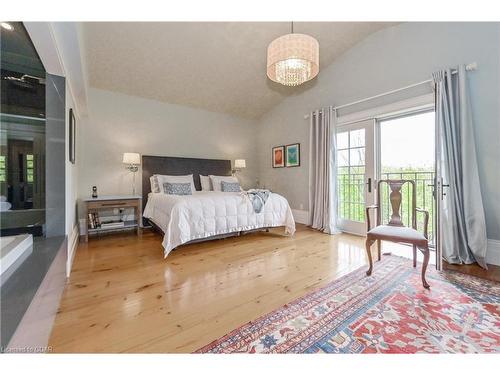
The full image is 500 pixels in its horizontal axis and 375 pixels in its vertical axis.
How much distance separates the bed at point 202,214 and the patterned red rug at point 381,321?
5.08ft

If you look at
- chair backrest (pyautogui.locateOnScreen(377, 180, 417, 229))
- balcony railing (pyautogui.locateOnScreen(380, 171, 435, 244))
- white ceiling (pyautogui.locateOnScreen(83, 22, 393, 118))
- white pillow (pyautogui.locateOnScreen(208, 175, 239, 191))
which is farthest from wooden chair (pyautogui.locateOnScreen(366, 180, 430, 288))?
white pillow (pyautogui.locateOnScreen(208, 175, 239, 191))

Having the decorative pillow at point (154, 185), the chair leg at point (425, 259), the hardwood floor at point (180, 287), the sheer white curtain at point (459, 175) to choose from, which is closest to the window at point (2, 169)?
the hardwood floor at point (180, 287)

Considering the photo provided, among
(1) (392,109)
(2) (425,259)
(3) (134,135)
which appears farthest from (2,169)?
(1) (392,109)

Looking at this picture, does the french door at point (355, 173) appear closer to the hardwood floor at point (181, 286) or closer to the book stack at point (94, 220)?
the hardwood floor at point (181, 286)

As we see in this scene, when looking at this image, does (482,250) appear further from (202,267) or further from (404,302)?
(202,267)

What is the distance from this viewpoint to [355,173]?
3.73 metres

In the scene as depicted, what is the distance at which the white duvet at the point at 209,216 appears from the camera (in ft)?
8.79

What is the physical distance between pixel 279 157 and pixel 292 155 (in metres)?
0.40

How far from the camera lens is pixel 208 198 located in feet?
9.87

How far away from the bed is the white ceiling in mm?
1399

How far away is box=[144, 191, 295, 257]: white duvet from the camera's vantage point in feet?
8.79

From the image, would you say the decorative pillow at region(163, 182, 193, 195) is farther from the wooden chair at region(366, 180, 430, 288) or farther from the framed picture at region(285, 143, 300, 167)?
the wooden chair at region(366, 180, 430, 288)

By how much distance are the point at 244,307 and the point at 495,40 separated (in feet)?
12.0

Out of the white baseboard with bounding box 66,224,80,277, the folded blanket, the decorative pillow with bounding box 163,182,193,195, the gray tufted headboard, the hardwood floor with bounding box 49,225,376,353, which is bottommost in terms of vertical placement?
the hardwood floor with bounding box 49,225,376,353
